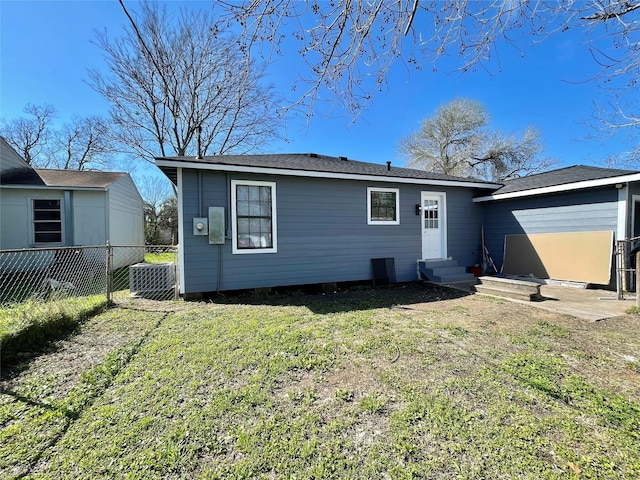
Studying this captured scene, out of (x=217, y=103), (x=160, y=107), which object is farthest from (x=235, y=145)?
(x=160, y=107)

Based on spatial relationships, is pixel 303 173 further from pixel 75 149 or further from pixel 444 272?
pixel 75 149

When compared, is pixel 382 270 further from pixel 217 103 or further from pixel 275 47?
pixel 217 103

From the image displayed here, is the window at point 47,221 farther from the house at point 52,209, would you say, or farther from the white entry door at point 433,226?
the white entry door at point 433,226

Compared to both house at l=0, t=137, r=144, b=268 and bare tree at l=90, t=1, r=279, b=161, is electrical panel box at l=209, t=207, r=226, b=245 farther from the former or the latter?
bare tree at l=90, t=1, r=279, b=161

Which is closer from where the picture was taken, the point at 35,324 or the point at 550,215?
the point at 35,324

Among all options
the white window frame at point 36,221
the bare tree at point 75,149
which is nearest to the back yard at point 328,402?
the white window frame at point 36,221

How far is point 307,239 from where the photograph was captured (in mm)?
6914

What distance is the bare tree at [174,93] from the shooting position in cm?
1382

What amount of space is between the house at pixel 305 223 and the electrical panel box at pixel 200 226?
0.02m

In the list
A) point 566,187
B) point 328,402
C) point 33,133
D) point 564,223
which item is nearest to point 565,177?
point 566,187

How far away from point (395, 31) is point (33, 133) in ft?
95.7

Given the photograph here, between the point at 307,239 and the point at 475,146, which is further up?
the point at 475,146

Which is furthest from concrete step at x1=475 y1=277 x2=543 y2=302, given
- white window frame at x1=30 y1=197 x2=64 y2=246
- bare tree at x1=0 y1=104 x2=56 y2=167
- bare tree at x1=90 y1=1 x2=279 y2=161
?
bare tree at x1=0 y1=104 x2=56 y2=167

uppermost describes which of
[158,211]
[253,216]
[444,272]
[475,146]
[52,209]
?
[475,146]
